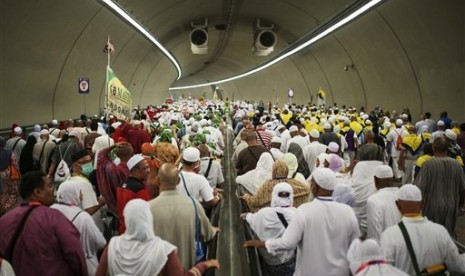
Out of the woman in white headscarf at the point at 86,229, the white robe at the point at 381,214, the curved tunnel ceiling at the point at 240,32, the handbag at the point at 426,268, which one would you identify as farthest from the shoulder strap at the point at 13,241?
the curved tunnel ceiling at the point at 240,32

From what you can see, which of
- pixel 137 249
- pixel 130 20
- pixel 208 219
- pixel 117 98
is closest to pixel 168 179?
pixel 208 219

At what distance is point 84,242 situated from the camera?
4793 millimetres

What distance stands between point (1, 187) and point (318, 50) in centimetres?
2264

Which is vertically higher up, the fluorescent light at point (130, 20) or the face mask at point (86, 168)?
the fluorescent light at point (130, 20)

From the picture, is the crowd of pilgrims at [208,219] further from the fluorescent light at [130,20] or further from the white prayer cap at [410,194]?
the fluorescent light at [130,20]

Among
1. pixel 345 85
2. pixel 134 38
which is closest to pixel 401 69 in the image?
pixel 345 85

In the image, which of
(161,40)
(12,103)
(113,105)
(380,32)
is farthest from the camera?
(161,40)

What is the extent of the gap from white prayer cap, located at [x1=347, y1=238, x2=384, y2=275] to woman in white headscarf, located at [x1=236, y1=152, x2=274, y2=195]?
454 centimetres

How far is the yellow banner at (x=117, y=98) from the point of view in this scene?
930 centimetres

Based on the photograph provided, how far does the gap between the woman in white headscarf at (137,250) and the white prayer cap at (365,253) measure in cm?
142

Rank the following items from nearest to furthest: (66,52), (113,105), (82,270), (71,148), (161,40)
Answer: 1. (82,270)
2. (113,105)
3. (71,148)
4. (66,52)
5. (161,40)

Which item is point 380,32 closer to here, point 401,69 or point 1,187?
point 401,69

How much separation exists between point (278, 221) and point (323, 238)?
1124mm

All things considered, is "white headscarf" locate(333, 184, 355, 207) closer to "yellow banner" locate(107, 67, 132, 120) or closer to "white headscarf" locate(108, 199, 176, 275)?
"white headscarf" locate(108, 199, 176, 275)
